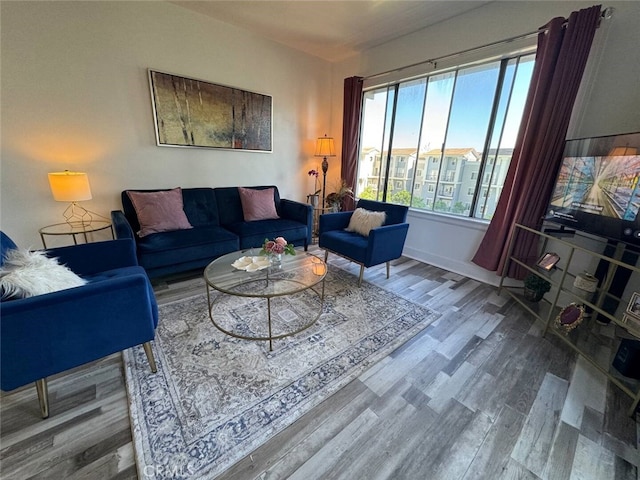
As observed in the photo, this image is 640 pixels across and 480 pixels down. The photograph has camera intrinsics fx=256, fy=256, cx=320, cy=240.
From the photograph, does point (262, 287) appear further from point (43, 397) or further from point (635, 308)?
point (635, 308)

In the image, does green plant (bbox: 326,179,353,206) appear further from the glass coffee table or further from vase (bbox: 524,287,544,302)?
vase (bbox: 524,287,544,302)

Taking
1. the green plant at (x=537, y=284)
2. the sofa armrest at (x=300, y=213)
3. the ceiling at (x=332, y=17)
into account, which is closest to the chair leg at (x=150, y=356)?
the sofa armrest at (x=300, y=213)

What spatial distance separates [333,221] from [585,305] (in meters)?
2.32

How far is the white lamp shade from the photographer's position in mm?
2086

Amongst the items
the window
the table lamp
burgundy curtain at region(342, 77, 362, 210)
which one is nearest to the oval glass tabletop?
the table lamp

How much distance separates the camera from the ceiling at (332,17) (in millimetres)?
2564

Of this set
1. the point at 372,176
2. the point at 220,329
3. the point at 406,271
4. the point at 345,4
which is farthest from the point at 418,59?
the point at 220,329

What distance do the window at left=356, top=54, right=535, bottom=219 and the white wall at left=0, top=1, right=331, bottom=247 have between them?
176 cm

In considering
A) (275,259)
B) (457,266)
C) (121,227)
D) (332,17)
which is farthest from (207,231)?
(457,266)

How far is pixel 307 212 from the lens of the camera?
3.27 m

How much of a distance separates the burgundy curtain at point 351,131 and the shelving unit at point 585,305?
232 centimetres

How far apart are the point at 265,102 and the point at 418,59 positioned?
1.98 m

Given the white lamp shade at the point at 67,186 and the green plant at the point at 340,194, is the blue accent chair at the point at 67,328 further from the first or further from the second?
the green plant at the point at 340,194

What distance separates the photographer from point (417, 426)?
125cm
